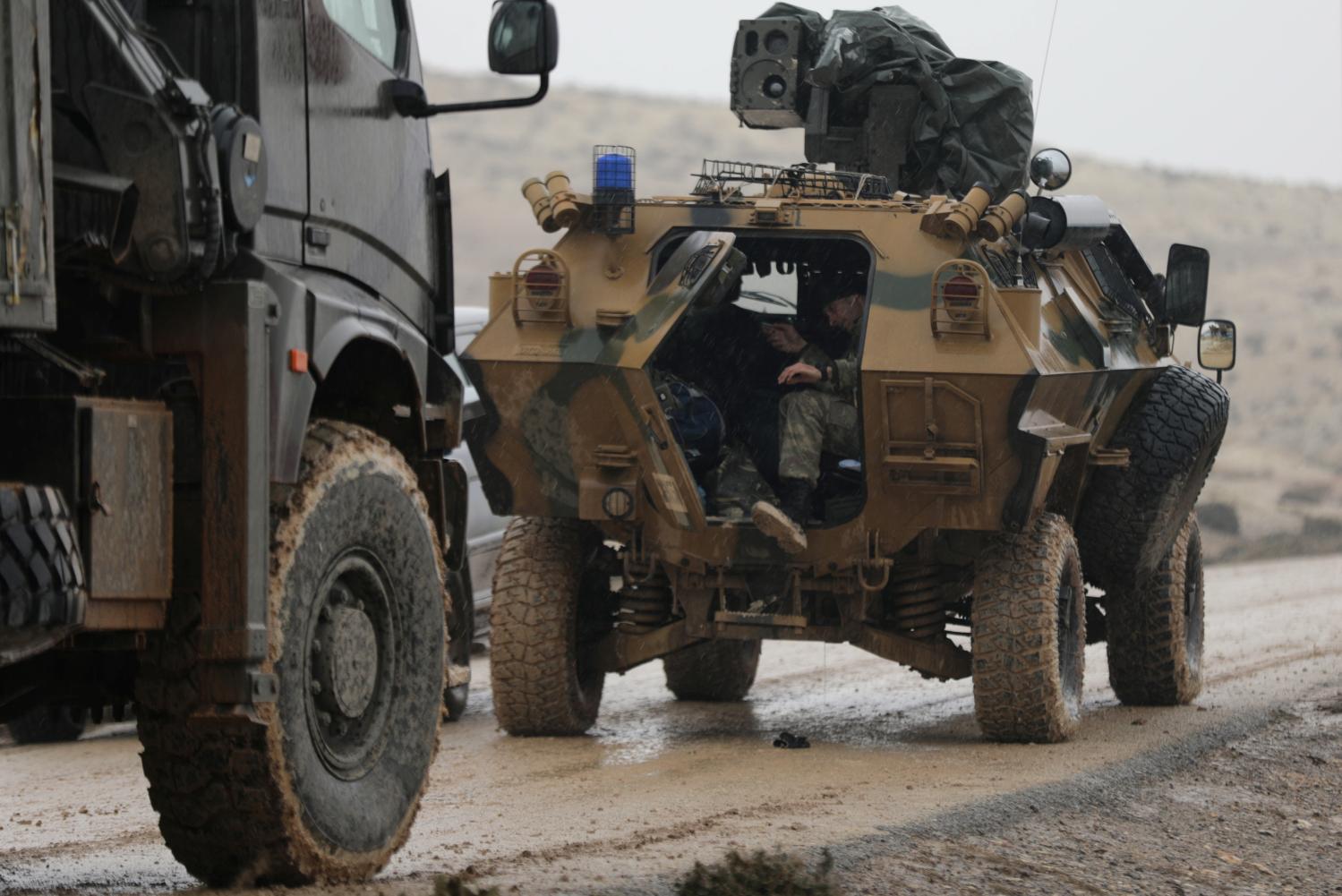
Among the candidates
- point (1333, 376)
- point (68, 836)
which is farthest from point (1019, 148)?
point (1333, 376)

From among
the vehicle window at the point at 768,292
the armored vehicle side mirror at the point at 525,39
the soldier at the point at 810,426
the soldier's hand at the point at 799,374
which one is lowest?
the soldier at the point at 810,426

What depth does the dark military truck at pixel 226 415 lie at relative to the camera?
457 cm

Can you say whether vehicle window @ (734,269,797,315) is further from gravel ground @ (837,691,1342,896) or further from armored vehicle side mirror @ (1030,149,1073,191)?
gravel ground @ (837,691,1342,896)

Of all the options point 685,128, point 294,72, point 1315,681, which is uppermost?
point 685,128

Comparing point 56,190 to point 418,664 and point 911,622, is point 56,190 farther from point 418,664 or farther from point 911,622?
point 911,622

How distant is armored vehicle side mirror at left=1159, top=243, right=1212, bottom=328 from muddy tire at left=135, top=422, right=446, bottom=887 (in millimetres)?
5940

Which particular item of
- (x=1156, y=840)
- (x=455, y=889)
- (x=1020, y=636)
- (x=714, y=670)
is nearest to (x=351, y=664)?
(x=455, y=889)

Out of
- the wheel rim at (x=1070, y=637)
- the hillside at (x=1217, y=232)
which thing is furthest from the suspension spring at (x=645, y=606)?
the hillside at (x=1217, y=232)

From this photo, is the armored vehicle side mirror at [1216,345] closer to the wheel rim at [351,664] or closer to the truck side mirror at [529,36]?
the truck side mirror at [529,36]

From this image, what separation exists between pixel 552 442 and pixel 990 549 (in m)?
1.86

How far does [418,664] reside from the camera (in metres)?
5.96

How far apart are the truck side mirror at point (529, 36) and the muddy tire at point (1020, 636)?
402 cm

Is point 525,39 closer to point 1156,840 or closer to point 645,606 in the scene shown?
point 1156,840

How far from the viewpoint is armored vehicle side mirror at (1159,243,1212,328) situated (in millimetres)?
11047
